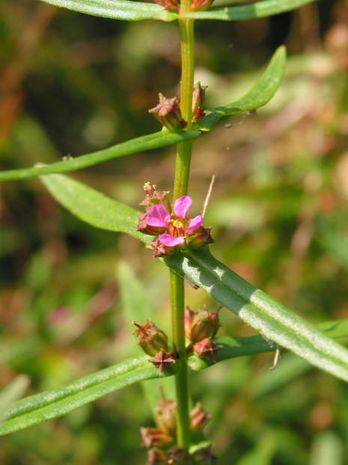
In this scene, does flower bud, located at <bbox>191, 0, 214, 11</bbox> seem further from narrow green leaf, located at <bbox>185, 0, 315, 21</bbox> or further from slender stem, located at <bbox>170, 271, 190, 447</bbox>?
slender stem, located at <bbox>170, 271, 190, 447</bbox>

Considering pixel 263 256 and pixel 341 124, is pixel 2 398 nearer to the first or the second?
pixel 263 256

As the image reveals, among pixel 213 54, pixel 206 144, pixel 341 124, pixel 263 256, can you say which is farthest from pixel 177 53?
pixel 263 256

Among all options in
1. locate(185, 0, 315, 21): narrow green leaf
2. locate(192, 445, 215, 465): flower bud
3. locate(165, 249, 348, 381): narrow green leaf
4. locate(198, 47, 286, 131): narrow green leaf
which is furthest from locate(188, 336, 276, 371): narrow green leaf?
locate(185, 0, 315, 21): narrow green leaf

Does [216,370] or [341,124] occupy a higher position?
[341,124]

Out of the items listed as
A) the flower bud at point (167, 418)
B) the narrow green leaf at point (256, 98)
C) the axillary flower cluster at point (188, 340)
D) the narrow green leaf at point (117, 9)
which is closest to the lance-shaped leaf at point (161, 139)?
the narrow green leaf at point (256, 98)

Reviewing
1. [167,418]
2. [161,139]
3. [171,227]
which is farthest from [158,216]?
[167,418]

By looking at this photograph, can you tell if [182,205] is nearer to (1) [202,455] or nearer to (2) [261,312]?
(2) [261,312]
